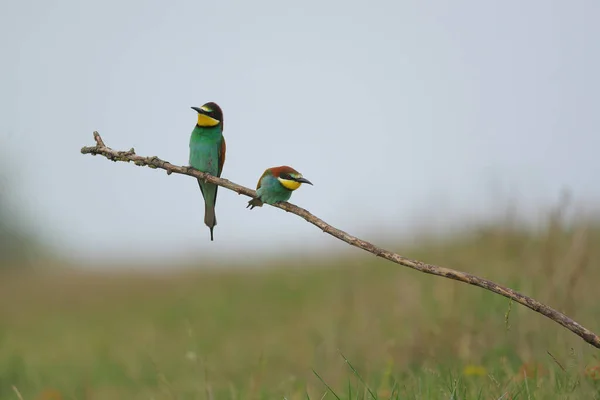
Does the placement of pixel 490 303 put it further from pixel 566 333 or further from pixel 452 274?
pixel 452 274

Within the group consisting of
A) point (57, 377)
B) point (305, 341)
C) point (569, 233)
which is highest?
point (569, 233)

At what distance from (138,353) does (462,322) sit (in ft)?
11.6

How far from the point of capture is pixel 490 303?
5.26 m

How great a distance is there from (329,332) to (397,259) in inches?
143

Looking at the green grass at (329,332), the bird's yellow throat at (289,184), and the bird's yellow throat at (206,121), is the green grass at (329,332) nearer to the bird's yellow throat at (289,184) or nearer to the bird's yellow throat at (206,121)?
the bird's yellow throat at (289,184)

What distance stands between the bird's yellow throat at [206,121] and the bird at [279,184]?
1082 mm

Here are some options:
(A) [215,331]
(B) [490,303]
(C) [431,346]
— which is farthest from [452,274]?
(A) [215,331]

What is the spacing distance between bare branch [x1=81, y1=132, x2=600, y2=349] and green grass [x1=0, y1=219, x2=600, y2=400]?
47 cm

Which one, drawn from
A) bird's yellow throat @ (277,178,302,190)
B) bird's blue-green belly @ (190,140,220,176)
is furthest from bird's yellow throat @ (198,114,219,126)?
bird's yellow throat @ (277,178,302,190)

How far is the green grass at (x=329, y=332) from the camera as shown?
371 cm

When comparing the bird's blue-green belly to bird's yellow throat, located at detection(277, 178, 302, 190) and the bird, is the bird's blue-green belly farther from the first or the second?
bird's yellow throat, located at detection(277, 178, 302, 190)

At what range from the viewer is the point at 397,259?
2254 millimetres

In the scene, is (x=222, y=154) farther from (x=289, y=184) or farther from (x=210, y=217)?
(x=289, y=184)

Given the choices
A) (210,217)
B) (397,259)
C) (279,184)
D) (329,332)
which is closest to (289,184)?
(279,184)
